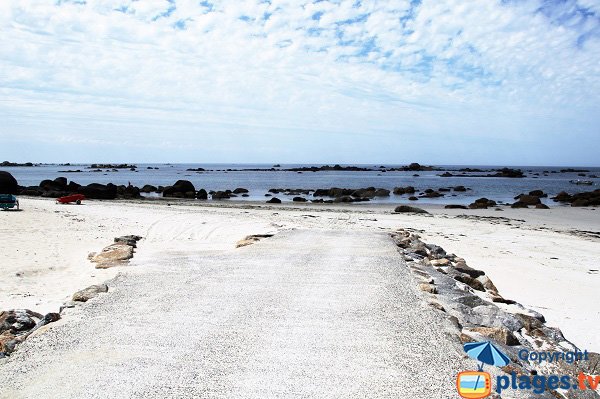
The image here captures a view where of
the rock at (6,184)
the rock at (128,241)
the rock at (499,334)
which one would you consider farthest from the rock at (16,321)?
the rock at (6,184)

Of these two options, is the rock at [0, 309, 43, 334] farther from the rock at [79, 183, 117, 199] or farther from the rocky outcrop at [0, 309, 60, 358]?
the rock at [79, 183, 117, 199]

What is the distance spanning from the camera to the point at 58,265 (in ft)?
30.0

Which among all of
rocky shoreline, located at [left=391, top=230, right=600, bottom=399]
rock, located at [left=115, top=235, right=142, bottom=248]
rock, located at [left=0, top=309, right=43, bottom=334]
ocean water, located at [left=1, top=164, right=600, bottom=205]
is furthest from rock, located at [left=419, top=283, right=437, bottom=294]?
ocean water, located at [left=1, top=164, right=600, bottom=205]

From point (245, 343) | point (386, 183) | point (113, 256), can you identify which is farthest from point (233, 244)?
point (386, 183)

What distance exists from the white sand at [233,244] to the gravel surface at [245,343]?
1585 millimetres

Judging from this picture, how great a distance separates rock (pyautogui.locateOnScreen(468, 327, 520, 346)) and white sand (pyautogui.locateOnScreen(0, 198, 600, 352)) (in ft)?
4.34

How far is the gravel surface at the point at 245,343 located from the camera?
3.84 m

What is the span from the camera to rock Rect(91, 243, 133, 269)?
28.8ft

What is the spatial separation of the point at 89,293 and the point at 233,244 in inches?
217

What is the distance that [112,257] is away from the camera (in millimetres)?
9211

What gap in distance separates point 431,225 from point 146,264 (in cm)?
1303

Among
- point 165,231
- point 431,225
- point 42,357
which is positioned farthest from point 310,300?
point 431,225

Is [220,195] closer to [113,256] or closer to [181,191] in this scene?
[181,191]

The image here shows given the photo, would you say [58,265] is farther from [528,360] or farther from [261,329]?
[528,360]
